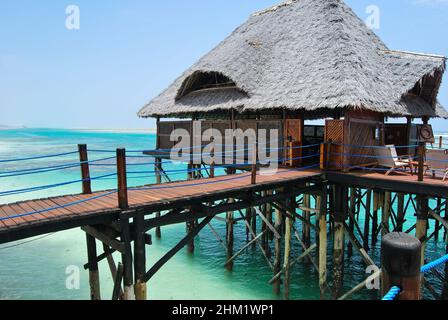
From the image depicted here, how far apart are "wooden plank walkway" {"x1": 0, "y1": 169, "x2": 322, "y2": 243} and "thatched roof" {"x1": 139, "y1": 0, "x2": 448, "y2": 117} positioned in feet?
9.26

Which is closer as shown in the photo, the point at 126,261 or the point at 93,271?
the point at 126,261

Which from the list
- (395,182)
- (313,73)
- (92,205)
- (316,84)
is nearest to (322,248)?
(395,182)

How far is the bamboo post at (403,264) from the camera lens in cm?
207

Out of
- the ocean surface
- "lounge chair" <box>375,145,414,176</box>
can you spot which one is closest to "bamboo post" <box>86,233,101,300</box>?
the ocean surface

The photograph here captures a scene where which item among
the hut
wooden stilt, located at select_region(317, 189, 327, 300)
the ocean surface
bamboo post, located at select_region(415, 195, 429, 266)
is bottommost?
the ocean surface

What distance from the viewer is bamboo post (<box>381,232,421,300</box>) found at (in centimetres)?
207

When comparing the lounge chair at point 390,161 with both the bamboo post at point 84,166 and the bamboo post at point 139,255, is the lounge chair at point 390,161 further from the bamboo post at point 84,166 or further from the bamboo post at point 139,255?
the bamboo post at point 84,166

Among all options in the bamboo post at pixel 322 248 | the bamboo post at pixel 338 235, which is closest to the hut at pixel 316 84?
the bamboo post at pixel 338 235

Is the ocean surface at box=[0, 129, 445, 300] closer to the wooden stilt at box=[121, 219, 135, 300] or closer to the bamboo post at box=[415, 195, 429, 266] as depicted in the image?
the bamboo post at box=[415, 195, 429, 266]

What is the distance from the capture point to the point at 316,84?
9.08 meters

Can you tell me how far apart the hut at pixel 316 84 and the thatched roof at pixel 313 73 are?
0.10 feet

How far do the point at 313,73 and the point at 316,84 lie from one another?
63cm

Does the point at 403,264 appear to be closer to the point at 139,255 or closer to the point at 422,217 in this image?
the point at 139,255

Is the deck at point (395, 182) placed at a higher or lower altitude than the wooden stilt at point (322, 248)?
higher
